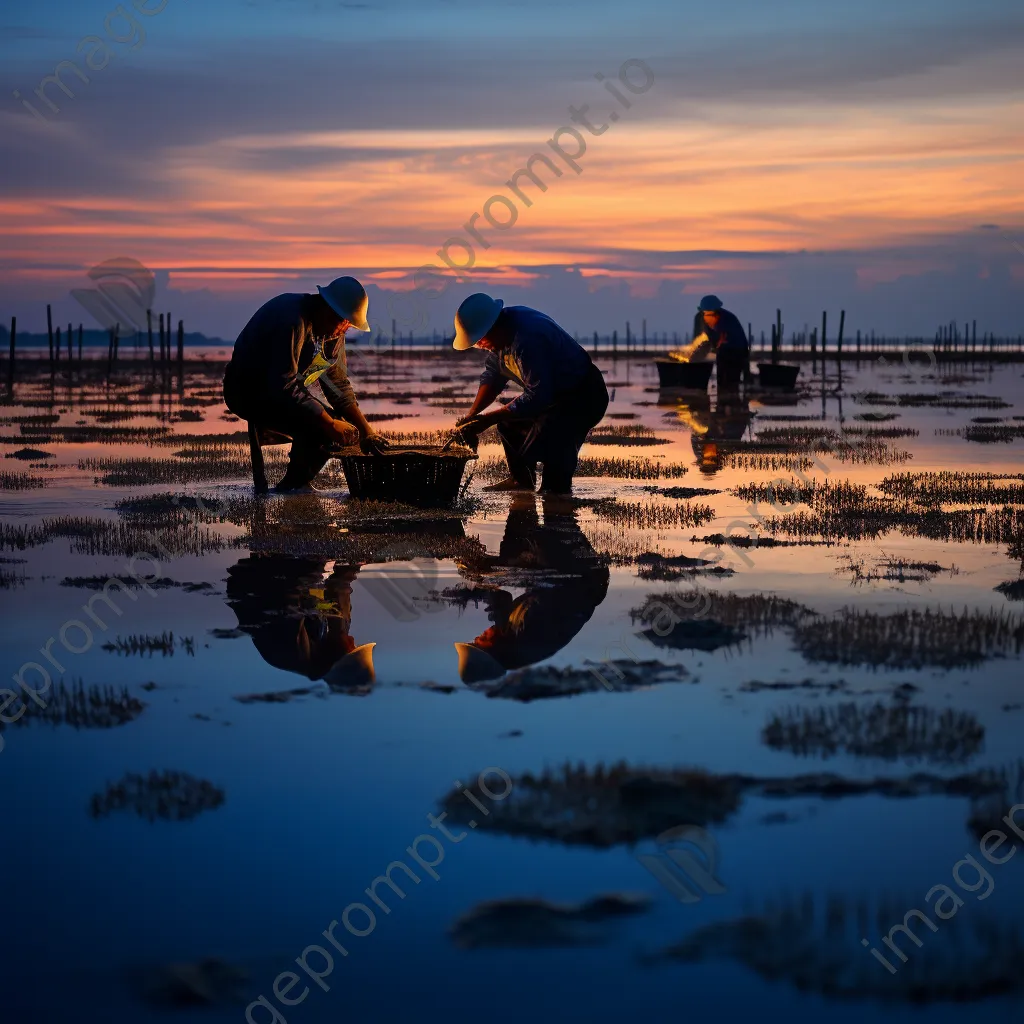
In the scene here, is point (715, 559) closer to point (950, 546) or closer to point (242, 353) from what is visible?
point (950, 546)

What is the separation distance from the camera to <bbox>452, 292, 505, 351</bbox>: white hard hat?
1281cm

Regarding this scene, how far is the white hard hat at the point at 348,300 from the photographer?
12617 millimetres

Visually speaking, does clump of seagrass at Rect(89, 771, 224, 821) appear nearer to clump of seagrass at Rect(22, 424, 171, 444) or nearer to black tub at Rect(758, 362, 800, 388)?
clump of seagrass at Rect(22, 424, 171, 444)

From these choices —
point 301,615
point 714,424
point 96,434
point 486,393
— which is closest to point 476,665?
point 301,615

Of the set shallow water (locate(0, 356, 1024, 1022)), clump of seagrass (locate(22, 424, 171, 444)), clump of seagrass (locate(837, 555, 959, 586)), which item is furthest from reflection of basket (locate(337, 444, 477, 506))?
clump of seagrass (locate(22, 424, 171, 444))

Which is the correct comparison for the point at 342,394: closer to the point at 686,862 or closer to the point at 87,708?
the point at 87,708

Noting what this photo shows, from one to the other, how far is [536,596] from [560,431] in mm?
5050

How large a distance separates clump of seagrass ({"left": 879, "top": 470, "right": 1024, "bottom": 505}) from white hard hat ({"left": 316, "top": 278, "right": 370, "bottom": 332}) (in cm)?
589

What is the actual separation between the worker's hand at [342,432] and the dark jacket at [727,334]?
23.6 metres

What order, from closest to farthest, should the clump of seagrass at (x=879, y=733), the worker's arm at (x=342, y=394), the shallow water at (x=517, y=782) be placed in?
1. the shallow water at (x=517, y=782)
2. the clump of seagrass at (x=879, y=733)
3. the worker's arm at (x=342, y=394)

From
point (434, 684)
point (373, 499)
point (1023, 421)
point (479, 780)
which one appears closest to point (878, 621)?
point (434, 684)

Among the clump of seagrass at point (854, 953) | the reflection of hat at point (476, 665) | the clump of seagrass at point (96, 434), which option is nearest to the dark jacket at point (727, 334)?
the clump of seagrass at point (96, 434)

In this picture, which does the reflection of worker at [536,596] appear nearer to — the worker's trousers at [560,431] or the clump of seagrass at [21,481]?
the worker's trousers at [560,431]

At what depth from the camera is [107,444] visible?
2159cm
